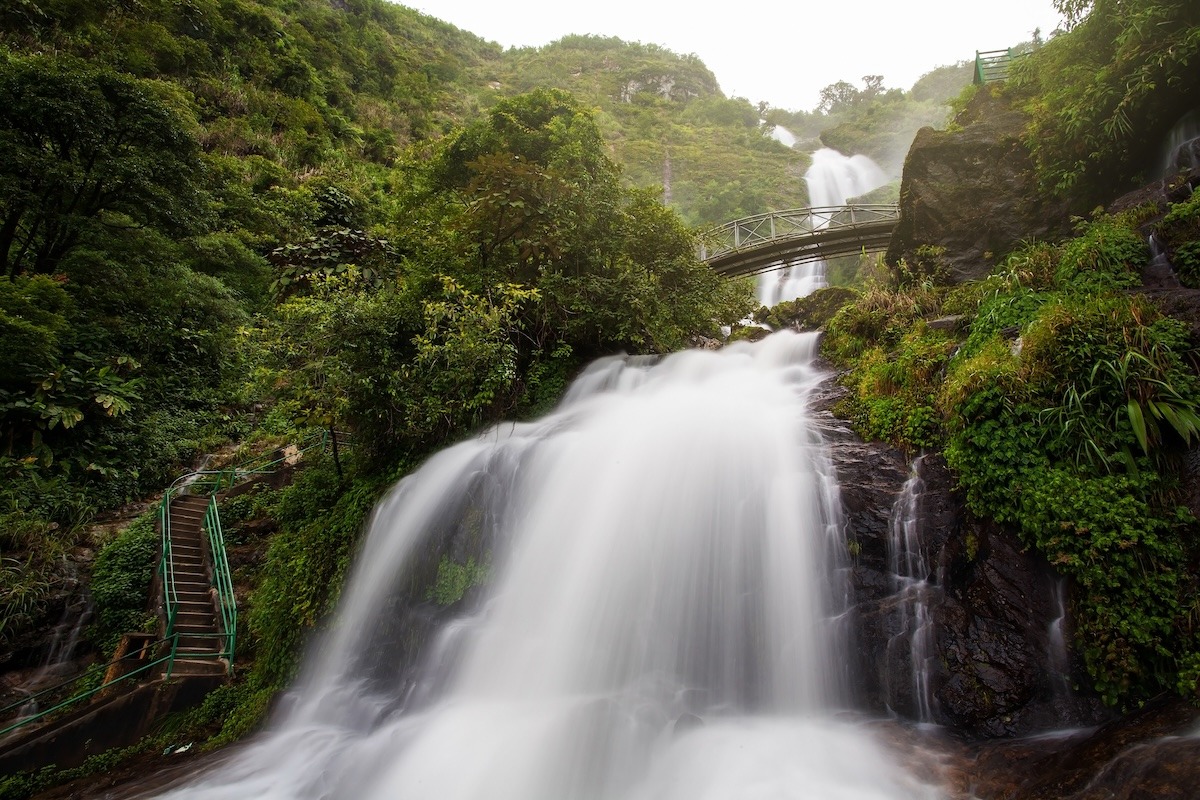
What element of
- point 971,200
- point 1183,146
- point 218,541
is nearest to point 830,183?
point 971,200

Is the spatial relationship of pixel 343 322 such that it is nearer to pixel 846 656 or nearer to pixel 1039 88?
pixel 846 656

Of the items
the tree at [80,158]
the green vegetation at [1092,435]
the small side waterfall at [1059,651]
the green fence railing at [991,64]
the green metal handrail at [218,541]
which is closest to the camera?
the green vegetation at [1092,435]

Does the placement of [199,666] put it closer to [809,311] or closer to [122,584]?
[122,584]

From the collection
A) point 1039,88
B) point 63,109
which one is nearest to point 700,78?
point 1039,88

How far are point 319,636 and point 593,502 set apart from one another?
13.6 feet

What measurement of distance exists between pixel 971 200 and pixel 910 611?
1003 cm

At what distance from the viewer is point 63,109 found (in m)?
9.23

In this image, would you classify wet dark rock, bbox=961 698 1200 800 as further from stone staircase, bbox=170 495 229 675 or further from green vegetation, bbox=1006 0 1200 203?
green vegetation, bbox=1006 0 1200 203

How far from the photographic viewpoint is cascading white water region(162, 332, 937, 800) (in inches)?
172

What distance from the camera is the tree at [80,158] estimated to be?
9109mm

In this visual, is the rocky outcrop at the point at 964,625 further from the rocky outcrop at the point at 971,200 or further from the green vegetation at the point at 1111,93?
the green vegetation at the point at 1111,93

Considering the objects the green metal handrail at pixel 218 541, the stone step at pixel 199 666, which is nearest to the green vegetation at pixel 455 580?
the stone step at pixel 199 666

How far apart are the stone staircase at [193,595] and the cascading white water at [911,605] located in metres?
8.67

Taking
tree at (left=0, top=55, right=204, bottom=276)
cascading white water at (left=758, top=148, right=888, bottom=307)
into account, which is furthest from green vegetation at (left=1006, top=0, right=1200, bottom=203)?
tree at (left=0, top=55, right=204, bottom=276)
